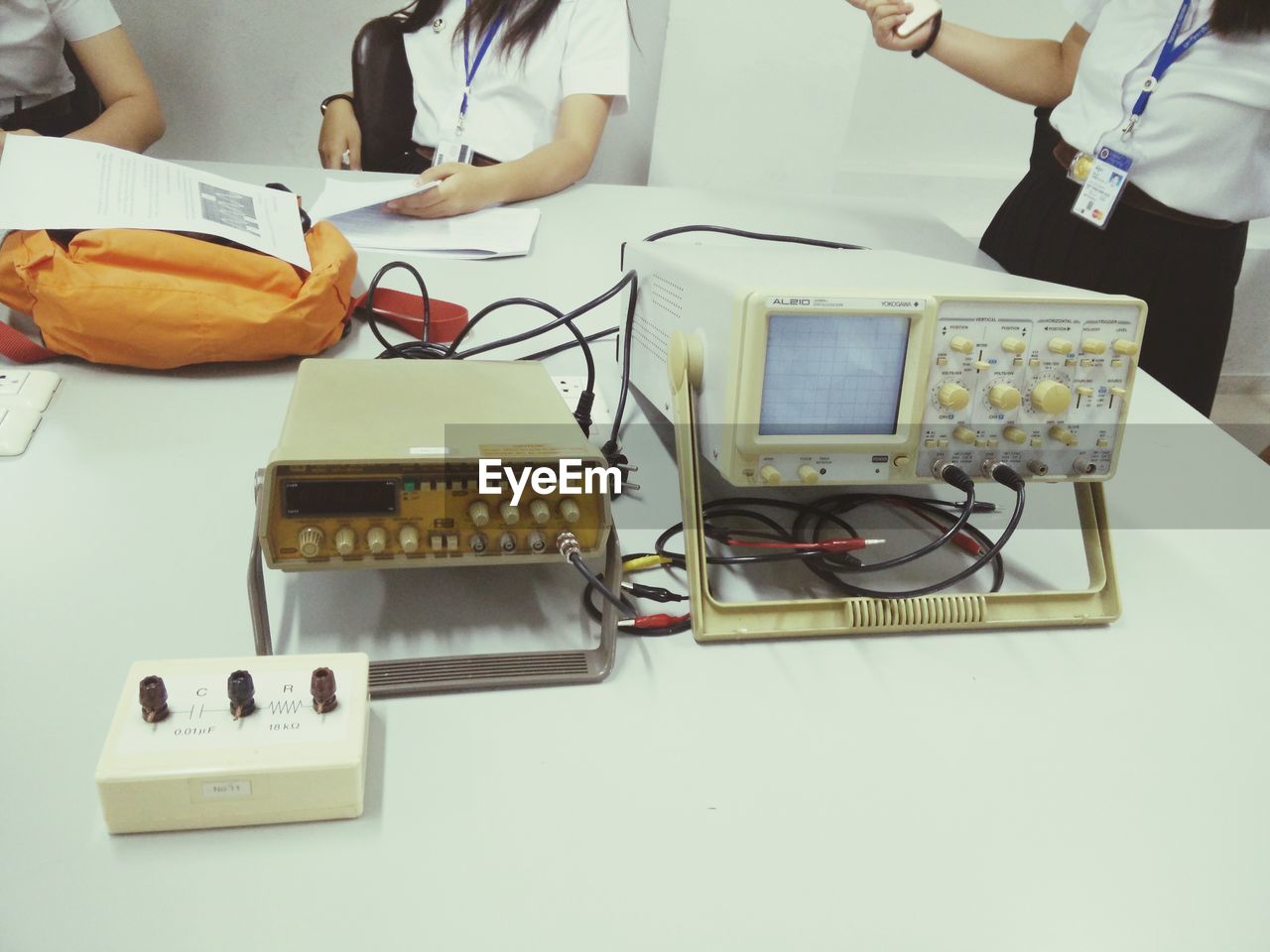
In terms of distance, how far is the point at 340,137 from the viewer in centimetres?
200

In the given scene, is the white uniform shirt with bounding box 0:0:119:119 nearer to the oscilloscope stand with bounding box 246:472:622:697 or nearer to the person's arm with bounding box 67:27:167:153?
the person's arm with bounding box 67:27:167:153

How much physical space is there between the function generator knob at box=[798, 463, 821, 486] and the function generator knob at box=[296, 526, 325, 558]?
365mm

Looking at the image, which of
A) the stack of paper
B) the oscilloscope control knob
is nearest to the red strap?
the stack of paper

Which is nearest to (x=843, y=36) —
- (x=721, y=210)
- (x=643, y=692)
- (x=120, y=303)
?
(x=721, y=210)

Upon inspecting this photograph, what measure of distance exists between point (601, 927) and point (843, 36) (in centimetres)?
237

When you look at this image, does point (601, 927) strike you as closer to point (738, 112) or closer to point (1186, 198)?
point (1186, 198)

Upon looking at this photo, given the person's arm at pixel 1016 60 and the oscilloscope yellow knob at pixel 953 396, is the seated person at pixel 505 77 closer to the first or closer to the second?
the person's arm at pixel 1016 60

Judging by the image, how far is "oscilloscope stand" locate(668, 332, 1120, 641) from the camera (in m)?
0.70

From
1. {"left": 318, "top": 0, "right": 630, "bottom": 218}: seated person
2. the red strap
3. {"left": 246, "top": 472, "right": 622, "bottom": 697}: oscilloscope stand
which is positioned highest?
{"left": 318, "top": 0, "right": 630, "bottom": 218}: seated person

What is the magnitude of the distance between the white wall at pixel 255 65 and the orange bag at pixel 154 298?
6.78ft

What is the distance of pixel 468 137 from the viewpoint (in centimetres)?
206

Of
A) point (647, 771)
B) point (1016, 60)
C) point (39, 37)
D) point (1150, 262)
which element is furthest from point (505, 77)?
point (647, 771)

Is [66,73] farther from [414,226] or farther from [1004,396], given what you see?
[1004,396]

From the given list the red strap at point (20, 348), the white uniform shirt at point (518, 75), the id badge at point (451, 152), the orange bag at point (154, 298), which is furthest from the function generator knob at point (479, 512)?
the white uniform shirt at point (518, 75)
